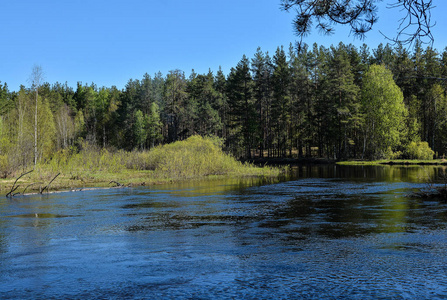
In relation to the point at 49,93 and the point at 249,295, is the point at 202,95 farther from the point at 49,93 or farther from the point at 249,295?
the point at 249,295

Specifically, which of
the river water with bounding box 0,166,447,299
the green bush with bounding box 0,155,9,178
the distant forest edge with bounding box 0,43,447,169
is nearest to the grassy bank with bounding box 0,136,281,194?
the green bush with bounding box 0,155,9,178

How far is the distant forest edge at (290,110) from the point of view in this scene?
70500mm

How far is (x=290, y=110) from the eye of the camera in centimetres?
8425

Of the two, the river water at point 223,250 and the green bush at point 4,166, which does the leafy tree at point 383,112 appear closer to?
the river water at point 223,250

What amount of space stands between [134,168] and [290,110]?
48.9 m

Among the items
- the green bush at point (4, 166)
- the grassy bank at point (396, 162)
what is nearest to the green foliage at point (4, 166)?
the green bush at point (4, 166)

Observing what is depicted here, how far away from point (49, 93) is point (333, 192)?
3739 inches

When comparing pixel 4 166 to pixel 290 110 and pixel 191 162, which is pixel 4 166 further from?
pixel 290 110

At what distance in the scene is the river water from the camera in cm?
885

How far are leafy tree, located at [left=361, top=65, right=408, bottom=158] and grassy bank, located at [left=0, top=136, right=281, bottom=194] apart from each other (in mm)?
31684

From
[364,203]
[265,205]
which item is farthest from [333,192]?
[265,205]

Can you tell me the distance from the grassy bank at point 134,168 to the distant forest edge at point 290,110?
21.8 meters

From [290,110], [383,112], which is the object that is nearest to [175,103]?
[290,110]

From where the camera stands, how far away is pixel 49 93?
105812 millimetres
